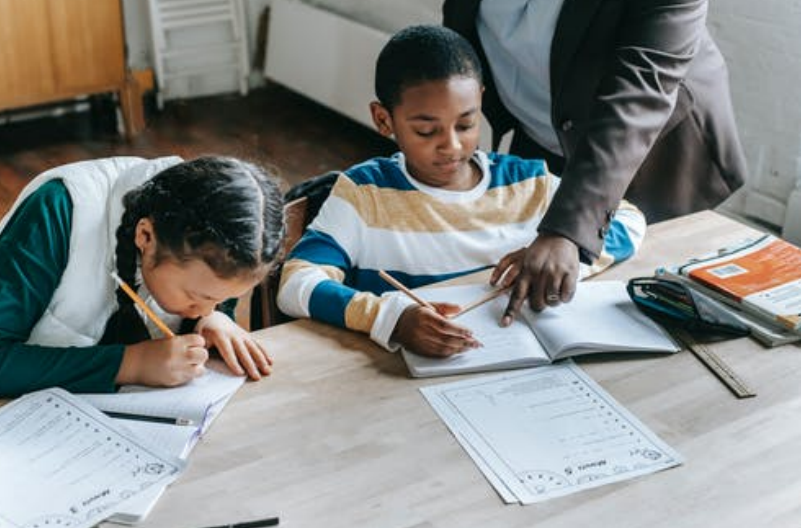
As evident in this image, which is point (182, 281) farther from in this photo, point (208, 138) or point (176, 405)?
point (208, 138)

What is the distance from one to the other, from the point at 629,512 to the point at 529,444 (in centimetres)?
17

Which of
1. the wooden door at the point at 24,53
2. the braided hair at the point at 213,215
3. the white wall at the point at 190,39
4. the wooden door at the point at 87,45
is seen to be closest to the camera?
the braided hair at the point at 213,215

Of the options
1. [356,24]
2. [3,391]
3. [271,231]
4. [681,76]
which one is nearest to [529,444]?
[271,231]

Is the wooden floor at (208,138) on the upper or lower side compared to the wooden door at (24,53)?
lower

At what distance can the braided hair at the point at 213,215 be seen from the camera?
4.55ft

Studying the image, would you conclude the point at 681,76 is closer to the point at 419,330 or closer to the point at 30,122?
the point at 419,330

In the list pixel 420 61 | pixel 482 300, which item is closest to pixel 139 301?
pixel 482 300

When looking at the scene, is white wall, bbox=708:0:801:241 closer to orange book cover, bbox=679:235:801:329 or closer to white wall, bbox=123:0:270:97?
orange book cover, bbox=679:235:801:329

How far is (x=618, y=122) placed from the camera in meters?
1.82

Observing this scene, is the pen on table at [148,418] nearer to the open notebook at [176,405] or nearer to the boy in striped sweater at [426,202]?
the open notebook at [176,405]

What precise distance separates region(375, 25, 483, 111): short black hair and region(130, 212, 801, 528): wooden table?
0.50 m

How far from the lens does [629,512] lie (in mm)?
1227

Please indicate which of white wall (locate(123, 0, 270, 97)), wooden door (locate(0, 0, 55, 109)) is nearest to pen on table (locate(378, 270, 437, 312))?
wooden door (locate(0, 0, 55, 109))

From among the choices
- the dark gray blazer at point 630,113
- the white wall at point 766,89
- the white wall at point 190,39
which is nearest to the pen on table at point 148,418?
the dark gray blazer at point 630,113
